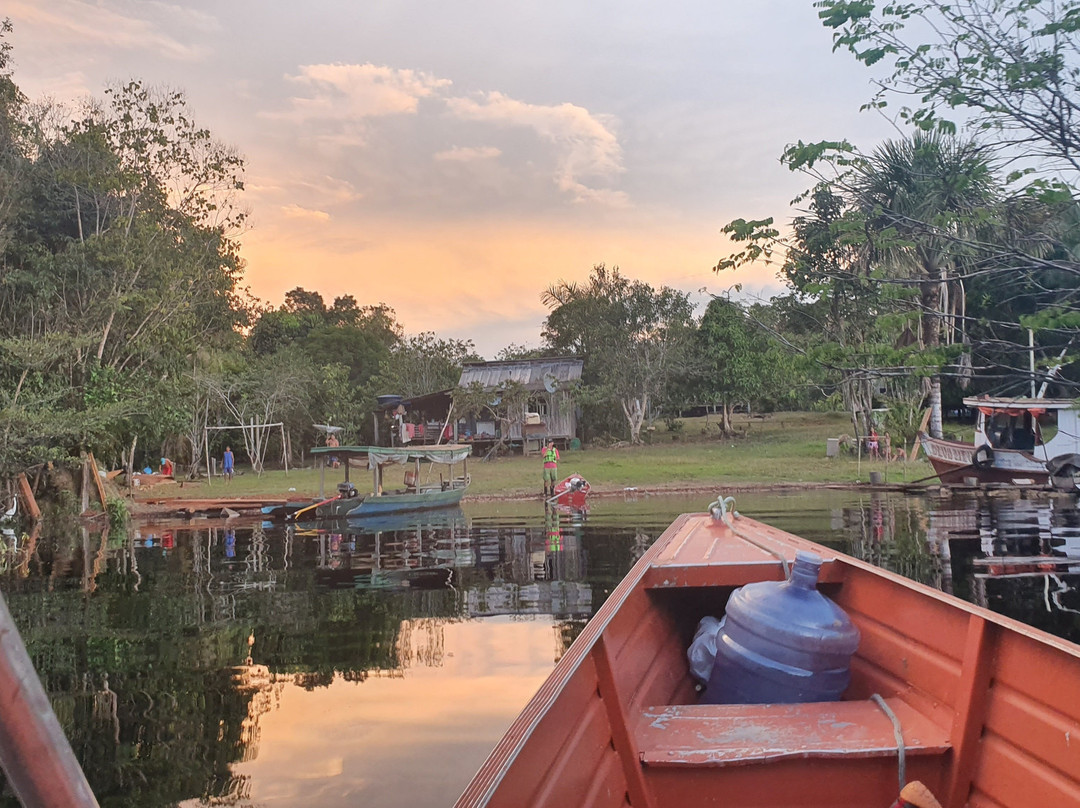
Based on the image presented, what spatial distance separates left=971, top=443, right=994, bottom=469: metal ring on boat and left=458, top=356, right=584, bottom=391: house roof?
1647 centimetres

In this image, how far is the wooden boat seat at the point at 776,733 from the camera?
10.6ft

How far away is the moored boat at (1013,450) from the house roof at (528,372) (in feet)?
52.4

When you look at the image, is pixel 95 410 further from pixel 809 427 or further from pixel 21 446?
pixel 809 427

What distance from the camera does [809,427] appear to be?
119 feet

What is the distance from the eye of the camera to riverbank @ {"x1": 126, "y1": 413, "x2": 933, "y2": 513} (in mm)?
22125

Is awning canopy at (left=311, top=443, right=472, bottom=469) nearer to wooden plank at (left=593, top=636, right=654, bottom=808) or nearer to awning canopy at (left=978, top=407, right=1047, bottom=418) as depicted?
awning canopy at (left=978, top=407, right=1047, bottom=418)

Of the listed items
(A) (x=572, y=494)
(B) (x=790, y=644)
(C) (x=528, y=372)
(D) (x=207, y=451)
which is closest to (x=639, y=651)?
(B) (x=790, y=644)

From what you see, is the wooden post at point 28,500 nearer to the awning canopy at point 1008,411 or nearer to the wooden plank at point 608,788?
the wooden plank at point 608,788

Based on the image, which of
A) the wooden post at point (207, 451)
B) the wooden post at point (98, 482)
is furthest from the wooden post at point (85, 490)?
the wooden post at point (207, 451)

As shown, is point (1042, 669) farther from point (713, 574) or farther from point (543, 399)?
point (543, 399)

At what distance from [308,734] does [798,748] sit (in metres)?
3.46

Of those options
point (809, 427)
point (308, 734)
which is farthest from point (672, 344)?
point (308, 734)

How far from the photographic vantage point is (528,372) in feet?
114

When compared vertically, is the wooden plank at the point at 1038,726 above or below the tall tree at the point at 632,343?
below
